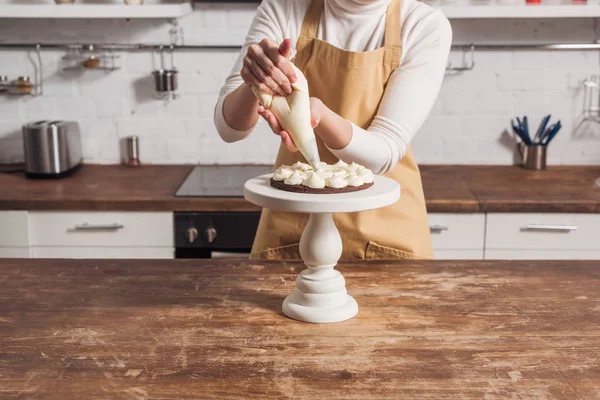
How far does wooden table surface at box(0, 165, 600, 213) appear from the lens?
262cm

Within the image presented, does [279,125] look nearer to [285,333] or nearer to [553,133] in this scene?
[285,333]

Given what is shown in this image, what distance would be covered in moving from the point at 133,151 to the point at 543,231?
1687 millimetres

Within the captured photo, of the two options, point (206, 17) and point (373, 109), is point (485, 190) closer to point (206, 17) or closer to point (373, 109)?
point (373, 109)

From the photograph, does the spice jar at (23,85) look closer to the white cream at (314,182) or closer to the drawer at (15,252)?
the drawer at (15,252)

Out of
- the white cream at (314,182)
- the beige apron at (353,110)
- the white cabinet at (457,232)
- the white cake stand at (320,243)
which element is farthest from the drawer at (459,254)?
the white cream at (314,182)

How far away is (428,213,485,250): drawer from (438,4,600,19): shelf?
0.76 m

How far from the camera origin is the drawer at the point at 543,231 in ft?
8.66

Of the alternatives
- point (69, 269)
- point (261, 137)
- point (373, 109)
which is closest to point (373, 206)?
point (373, 109)

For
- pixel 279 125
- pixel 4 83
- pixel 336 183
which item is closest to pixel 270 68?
pixel 279 125

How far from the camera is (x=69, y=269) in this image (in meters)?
1.70

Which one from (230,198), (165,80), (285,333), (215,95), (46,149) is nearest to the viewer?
(285,333)

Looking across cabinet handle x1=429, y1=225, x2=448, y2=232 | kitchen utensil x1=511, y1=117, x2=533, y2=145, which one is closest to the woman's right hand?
cabinet handle x1=429, y1=225, x2=448, y2=232

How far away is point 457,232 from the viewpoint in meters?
2.65

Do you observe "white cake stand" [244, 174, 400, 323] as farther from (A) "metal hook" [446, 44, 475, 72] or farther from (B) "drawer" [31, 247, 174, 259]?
(A) "metal hook" [446, 44, 475, 72]
